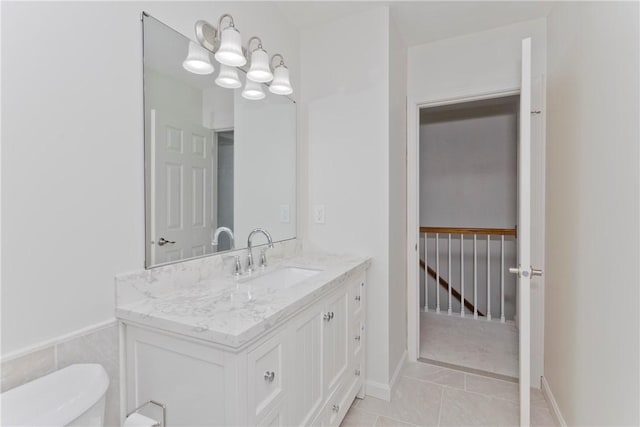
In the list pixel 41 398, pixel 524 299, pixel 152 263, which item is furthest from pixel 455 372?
pixel 41 398

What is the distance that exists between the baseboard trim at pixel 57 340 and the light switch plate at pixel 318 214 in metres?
1.35

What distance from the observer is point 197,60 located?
1.47m

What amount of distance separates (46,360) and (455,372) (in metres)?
2.40

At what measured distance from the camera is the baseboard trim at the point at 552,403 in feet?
5.67

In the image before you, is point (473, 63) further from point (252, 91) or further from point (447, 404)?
point (447, 404)

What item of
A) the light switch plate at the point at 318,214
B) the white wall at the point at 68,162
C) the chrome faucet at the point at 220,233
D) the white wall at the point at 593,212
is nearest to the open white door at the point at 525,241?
the white wall at the point at 593,212

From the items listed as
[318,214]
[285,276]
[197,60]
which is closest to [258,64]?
[197,60]

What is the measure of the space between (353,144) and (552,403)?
6.43 feet

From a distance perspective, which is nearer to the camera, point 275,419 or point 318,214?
point 275,419

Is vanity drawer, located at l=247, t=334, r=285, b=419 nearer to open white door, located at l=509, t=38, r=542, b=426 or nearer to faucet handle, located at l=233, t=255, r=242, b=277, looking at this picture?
faucet handle, located at l=233, t=255, r=242, b=277

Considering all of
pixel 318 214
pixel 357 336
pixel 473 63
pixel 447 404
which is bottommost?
pixel 447 404

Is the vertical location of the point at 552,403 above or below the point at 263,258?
below

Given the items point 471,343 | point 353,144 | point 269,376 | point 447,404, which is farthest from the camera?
point 471,343

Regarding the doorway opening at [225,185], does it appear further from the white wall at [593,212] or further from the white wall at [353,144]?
the white wall at [593,212]
